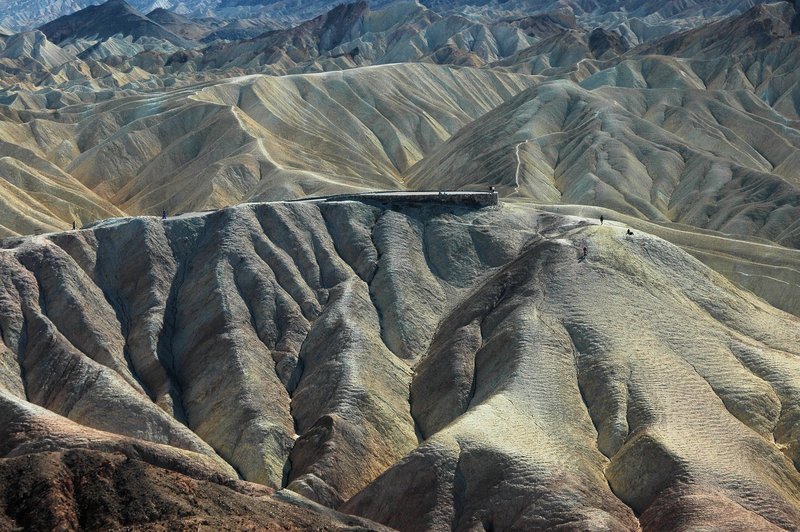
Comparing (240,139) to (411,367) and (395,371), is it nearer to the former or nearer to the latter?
(411,367)

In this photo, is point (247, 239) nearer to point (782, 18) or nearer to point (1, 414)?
point (1, 414)

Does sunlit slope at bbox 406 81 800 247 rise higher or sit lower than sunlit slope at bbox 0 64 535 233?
lower

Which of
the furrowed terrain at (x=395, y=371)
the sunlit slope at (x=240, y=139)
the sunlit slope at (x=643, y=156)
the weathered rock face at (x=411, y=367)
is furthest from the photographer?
the sunlit slope at (x=240, y=139)

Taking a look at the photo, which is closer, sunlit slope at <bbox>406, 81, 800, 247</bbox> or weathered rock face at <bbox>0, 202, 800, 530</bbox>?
weathered rock face at <bbox>0, 202, 800, 530</bbox>

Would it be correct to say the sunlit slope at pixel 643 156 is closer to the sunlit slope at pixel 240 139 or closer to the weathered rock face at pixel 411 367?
the sunlit slope at pixel 240 139

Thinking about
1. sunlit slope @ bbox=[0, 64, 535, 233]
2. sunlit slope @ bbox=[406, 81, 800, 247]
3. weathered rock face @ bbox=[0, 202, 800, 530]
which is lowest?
sunlit slope @ bbox=[406, 81, 800, 247]

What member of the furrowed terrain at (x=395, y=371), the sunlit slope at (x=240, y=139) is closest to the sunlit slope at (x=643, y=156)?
the sunlit slope at (x=240, y=139)

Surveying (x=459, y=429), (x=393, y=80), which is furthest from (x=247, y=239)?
(x=393, y=80)

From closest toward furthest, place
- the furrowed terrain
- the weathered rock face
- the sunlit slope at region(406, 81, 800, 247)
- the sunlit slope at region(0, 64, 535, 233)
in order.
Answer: the furrowed terrain
the weathered rock face
the sunlit slope at region(406, 81, 800, 247)
the sunlit slope at region(0, 64, 535, 233)

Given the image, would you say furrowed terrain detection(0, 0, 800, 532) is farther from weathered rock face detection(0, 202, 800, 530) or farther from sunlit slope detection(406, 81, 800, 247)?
sunlit slope detection(406, 81, 800, 247)

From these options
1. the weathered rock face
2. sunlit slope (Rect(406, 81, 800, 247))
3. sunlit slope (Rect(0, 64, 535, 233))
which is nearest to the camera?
the weathered rock face

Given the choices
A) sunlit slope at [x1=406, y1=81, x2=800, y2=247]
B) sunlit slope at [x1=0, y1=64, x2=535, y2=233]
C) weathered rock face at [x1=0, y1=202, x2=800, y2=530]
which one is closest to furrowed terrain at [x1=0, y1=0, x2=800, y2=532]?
weathered rock face at [x1=0, y1=202, x2=800, y2=530]
